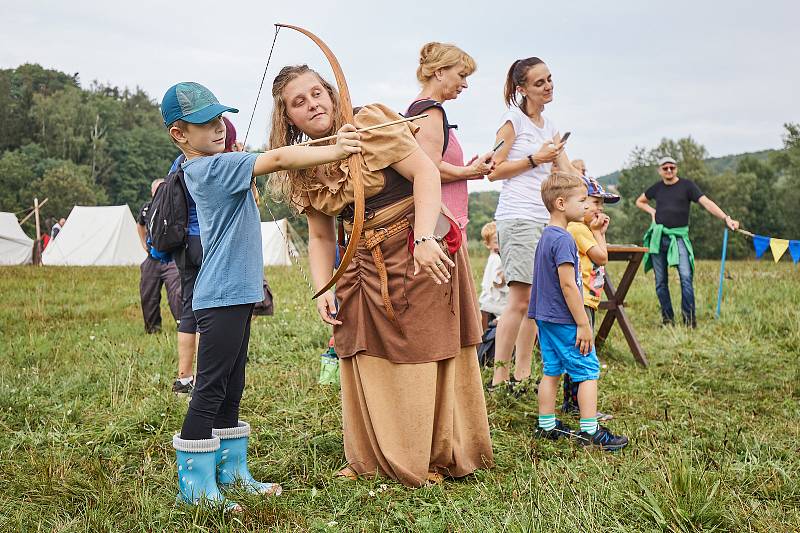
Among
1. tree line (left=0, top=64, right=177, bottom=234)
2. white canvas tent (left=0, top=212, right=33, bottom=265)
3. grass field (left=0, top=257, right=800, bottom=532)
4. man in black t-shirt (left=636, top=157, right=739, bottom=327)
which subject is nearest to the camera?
grass field (left=0, top=257, right=800, bottom=532)

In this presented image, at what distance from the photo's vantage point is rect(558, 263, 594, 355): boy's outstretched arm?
147 inches

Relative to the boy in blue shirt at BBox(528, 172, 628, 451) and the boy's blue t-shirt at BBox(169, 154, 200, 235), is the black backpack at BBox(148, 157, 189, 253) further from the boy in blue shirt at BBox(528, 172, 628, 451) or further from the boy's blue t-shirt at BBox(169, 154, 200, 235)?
the boy in blue shirt at BBox(528, 172, 628, 451)

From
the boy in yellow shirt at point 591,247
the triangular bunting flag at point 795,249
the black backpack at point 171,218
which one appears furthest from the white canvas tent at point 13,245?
the boy in yellow shirt at point 591,247

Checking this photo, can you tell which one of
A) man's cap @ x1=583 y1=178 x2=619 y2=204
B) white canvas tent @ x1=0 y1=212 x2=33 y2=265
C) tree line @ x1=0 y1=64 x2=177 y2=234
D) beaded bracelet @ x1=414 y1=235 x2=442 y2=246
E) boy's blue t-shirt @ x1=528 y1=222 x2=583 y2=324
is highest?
tree line @ x1=0 y1=64 x2=177 y2=234

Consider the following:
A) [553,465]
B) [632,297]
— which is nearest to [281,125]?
[553,465]

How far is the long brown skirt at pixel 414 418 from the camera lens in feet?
10.2

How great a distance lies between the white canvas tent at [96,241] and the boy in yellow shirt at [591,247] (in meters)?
21.1

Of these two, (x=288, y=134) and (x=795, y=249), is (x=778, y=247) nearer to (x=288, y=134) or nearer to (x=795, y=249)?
(x=795, y=249)

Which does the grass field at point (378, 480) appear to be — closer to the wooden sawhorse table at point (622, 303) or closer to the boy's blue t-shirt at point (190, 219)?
the wooden sawhorse table at point (622, 303)

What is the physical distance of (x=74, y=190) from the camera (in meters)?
53.6

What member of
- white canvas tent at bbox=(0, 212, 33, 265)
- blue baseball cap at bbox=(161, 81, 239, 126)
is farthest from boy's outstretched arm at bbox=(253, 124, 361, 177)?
white canvas tent at bbox=(0, 212, 33, 265)

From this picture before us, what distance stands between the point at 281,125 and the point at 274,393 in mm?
2168

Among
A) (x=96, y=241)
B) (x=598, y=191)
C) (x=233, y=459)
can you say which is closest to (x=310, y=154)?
(x=233, y=459)

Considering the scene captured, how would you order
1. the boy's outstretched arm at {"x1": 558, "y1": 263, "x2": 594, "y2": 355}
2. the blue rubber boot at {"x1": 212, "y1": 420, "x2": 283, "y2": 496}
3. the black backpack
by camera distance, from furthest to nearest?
the black backpack
the boy's outstretched arm at {"x1": 558, "y1": 263, "x2": 594, "y2": 355}
the blue rubber boot at {"x1": 212, "y1": 420, "x2": 283, "y2": 496}
